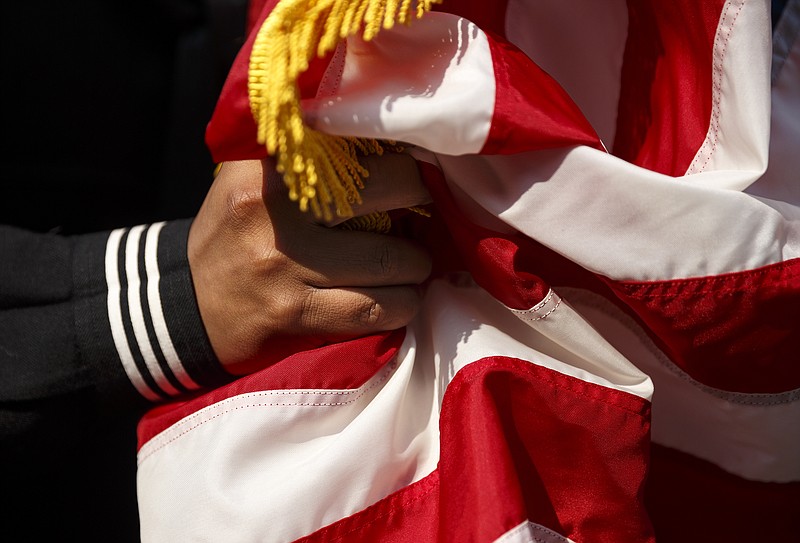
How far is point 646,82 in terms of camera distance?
0.58 meters

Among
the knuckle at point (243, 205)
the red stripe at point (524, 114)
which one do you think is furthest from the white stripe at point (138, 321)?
Result: the red stripe at point (524, 114)

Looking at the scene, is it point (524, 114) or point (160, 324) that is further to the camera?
point (160, 324)

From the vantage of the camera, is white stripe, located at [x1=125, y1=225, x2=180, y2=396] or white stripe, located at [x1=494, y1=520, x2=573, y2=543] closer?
white stripe, located at [x1=494, y1=520, x2=573, y2=543]

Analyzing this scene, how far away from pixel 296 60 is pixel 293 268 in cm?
19

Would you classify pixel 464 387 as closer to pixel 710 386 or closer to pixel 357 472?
pixel 357 472

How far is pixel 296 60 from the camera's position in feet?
1.32

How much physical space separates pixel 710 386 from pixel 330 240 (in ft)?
1.17

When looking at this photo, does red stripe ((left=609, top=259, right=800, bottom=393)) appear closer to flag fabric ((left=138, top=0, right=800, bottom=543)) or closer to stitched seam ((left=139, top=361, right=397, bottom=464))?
flag fabric ((left=138, top=0, right=800, bottom=543))

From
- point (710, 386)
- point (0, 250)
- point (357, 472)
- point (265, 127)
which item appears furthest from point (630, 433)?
point (0, 250)

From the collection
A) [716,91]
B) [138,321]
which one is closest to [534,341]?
[716,91]

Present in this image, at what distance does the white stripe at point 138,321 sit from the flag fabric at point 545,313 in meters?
0.04

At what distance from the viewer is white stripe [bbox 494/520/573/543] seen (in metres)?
0.44

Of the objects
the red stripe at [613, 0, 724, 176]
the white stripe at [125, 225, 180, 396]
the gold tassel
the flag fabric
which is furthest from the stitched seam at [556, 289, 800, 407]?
the white stripe at [125, 225, 180, 396]

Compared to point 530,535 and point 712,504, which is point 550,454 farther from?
point 712,504
